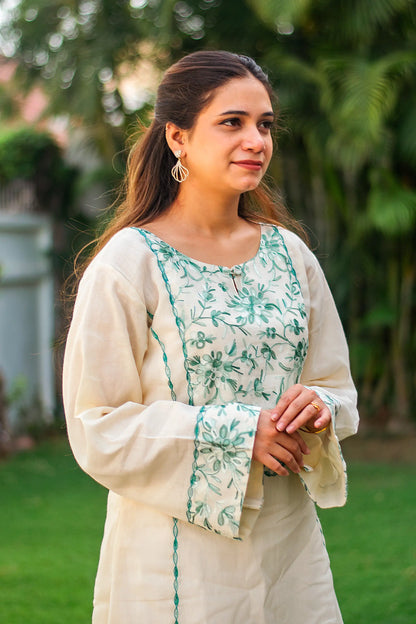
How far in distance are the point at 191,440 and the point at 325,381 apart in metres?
0.44

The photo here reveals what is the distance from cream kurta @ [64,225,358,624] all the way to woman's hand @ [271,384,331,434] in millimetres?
57

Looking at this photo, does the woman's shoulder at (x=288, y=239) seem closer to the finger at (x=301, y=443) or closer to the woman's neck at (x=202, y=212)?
the woman's neck at (x=202, y=212)

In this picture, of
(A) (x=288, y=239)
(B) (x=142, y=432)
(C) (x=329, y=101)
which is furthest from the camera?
(C) (x=329, y=101)

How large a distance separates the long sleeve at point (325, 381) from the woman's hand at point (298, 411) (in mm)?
62

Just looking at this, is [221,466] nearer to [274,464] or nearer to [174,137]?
[274,464]

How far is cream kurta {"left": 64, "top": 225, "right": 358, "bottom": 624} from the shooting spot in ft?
5.60

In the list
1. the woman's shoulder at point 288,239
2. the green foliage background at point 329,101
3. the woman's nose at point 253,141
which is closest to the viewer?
the woman's nose at point 253,141

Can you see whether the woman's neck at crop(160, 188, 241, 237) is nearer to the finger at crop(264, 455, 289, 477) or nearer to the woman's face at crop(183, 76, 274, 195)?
the woman's face at crop(183, 76, 274, 195)

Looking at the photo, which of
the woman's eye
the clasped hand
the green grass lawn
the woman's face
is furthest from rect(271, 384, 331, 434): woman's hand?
the green grass lawn

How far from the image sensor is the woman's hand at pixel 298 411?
169 cm

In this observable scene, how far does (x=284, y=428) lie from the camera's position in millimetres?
1698

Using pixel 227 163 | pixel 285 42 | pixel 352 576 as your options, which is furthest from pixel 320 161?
pixel 227 163

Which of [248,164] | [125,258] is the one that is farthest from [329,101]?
[125,258]

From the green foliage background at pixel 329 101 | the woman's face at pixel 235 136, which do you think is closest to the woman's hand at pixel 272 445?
the woman's face at pixel 235 136
